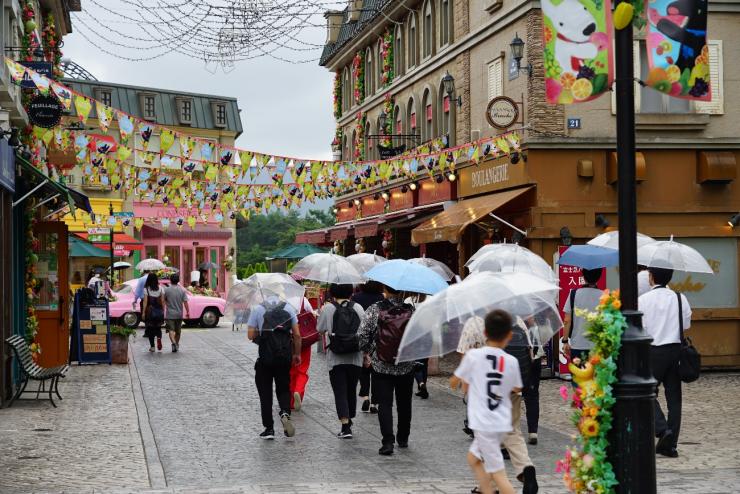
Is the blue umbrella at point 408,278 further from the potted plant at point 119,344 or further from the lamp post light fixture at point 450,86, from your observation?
the lamp post light fixture at point 450,86

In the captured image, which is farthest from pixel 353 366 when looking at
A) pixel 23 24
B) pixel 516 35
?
pixel 516 35

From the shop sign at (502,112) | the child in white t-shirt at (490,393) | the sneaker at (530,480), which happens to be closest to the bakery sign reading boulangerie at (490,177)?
the shop sign at (502,112)

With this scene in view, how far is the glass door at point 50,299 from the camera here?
19031mm

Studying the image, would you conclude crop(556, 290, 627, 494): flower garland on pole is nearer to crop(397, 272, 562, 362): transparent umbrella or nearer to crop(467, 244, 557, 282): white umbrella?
crop(397, 272, 562, 362): transparent umbrella

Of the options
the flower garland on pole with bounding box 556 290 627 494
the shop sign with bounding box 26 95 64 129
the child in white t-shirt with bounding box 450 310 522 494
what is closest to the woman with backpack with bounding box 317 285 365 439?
the child in white t-shirt with bounding box 450 310 522 494

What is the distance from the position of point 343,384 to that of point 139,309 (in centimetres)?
2339

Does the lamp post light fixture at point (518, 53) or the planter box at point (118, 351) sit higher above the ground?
the lamp post light fixture at point (518, 53)

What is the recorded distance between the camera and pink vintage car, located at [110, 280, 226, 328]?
34.6m

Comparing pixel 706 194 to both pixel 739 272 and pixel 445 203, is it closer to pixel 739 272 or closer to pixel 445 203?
pixel 739 272

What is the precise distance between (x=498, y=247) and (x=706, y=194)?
30.6 ft

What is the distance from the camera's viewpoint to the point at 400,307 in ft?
37.1

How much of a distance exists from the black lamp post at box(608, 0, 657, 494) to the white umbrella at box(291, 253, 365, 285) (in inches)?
318

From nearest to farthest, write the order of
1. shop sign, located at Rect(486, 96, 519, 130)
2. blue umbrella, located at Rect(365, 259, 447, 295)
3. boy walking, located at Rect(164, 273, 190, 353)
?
blue umbrella, located at Rect(365, 259, 447, 295) < shop sign, located at Rect(486, 96, 519, 130) < boy walking, located at Rect(164, 273, 190, 353)

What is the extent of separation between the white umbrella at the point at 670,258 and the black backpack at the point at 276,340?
12.6ft
